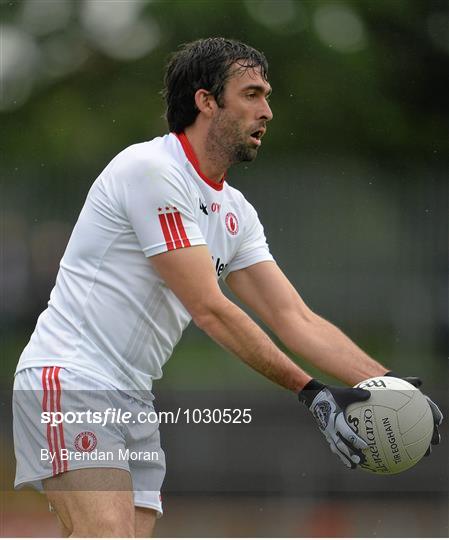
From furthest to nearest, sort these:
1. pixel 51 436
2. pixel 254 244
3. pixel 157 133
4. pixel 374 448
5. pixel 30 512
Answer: pixel 30 512 → pixel 157 133 → pixel 254 244 → pixel 374 448 → pixel 51 436

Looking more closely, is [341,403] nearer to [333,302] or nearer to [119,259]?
[119,259]

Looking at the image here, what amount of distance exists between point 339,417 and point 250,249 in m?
0.82

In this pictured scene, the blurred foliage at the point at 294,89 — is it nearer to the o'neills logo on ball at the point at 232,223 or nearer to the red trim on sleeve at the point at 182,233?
the o'neills logo on ball at the point at 232,223

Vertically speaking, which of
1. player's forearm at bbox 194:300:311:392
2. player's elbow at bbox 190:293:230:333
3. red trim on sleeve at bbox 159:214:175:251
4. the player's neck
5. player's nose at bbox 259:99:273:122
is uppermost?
player's nose at bbox 259:99:273:122

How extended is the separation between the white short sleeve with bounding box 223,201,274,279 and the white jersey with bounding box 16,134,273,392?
1.35 feet

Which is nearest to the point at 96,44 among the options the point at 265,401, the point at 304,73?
the point at 304,73

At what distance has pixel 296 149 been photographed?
617cm

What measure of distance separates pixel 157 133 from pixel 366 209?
1374 mm

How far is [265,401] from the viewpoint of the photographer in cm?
647

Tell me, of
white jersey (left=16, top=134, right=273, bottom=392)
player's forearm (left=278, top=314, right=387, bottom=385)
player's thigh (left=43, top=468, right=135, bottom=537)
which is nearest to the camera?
player's thigh (left=43, top=468, right=135, bottom=537)

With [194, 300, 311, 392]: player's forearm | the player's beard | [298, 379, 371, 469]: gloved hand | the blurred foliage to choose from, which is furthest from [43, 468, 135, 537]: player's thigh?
the blurred foliage

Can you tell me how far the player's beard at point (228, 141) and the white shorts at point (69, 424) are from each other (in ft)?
3.12

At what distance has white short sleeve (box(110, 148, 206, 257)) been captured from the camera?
3432 millimetres

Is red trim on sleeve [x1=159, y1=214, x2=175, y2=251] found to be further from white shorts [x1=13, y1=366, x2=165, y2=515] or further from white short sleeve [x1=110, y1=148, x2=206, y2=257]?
white shorts [x1=13, y1=366, x2=165, y2=515]
